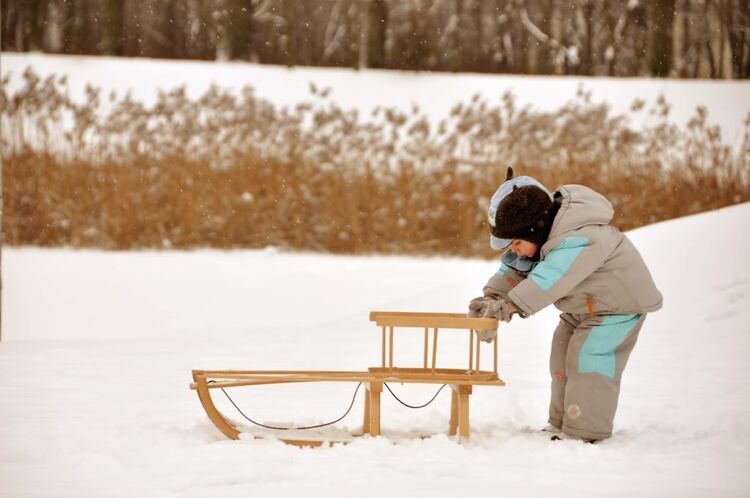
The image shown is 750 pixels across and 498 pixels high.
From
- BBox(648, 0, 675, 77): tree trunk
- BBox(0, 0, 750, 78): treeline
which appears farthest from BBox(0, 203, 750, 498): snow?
BBox(648, 0, 675, 77): tree trunk

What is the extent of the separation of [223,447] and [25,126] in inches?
369

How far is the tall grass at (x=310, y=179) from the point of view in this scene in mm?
10984

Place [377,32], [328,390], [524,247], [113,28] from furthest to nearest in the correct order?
[113,28] < [377,32] < [328,390] < [524,247]

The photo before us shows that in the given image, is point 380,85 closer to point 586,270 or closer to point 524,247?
point 524,247

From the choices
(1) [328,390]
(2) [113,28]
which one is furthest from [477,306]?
(2) [113,28]

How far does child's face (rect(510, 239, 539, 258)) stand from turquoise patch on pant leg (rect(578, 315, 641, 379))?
360 millimetres

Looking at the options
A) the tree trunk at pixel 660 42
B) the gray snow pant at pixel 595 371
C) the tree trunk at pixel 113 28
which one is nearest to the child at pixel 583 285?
the gray snow pant at pixel 595 371

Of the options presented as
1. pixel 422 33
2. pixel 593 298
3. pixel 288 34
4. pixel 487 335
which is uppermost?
pixel 422 33

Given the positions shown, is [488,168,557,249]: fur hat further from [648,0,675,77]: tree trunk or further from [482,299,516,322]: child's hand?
[648,0,675,77]: tree trunk

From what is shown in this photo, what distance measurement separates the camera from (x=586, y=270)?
12.6ft

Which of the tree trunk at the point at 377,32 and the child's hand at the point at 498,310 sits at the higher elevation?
the tree trunk at the point at 377,32

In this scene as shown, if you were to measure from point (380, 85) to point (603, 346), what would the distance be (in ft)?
42.8

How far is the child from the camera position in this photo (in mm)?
3854

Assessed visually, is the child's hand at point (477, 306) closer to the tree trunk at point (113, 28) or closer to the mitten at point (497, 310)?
the mitten at point (497, 310)
